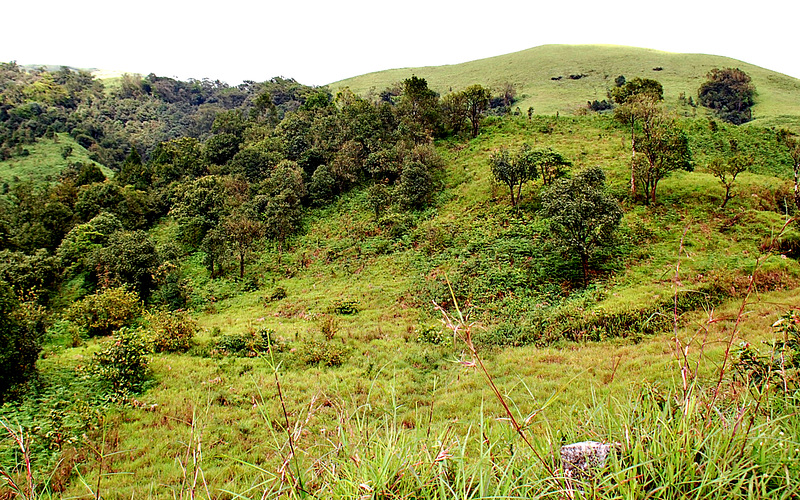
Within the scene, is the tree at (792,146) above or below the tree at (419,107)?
below

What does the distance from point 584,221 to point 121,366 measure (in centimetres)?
1662

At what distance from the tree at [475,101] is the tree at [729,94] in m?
33.5

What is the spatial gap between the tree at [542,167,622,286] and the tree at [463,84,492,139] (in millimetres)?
22051

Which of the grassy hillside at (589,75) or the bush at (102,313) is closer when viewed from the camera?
the bush at (102,313)

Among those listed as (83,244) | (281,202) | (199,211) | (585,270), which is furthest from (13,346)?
(199,211)

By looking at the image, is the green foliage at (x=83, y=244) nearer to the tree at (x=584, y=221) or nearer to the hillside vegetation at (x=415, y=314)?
the hillside vegetation at (x=415, y=314)

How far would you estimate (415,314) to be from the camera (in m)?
15.9

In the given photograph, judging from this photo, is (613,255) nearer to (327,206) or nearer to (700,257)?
(700,257)

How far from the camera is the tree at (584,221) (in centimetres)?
1532

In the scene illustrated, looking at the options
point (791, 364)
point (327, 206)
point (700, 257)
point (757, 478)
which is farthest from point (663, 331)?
point (327, 206)

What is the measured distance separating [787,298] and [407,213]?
19280 millimetres

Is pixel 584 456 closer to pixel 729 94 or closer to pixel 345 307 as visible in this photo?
pixel 345 307

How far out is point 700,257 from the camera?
1491 cm

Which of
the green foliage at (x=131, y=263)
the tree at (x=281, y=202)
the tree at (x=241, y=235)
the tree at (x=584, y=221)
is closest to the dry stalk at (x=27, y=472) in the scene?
the tree at (x=584, y=221)
